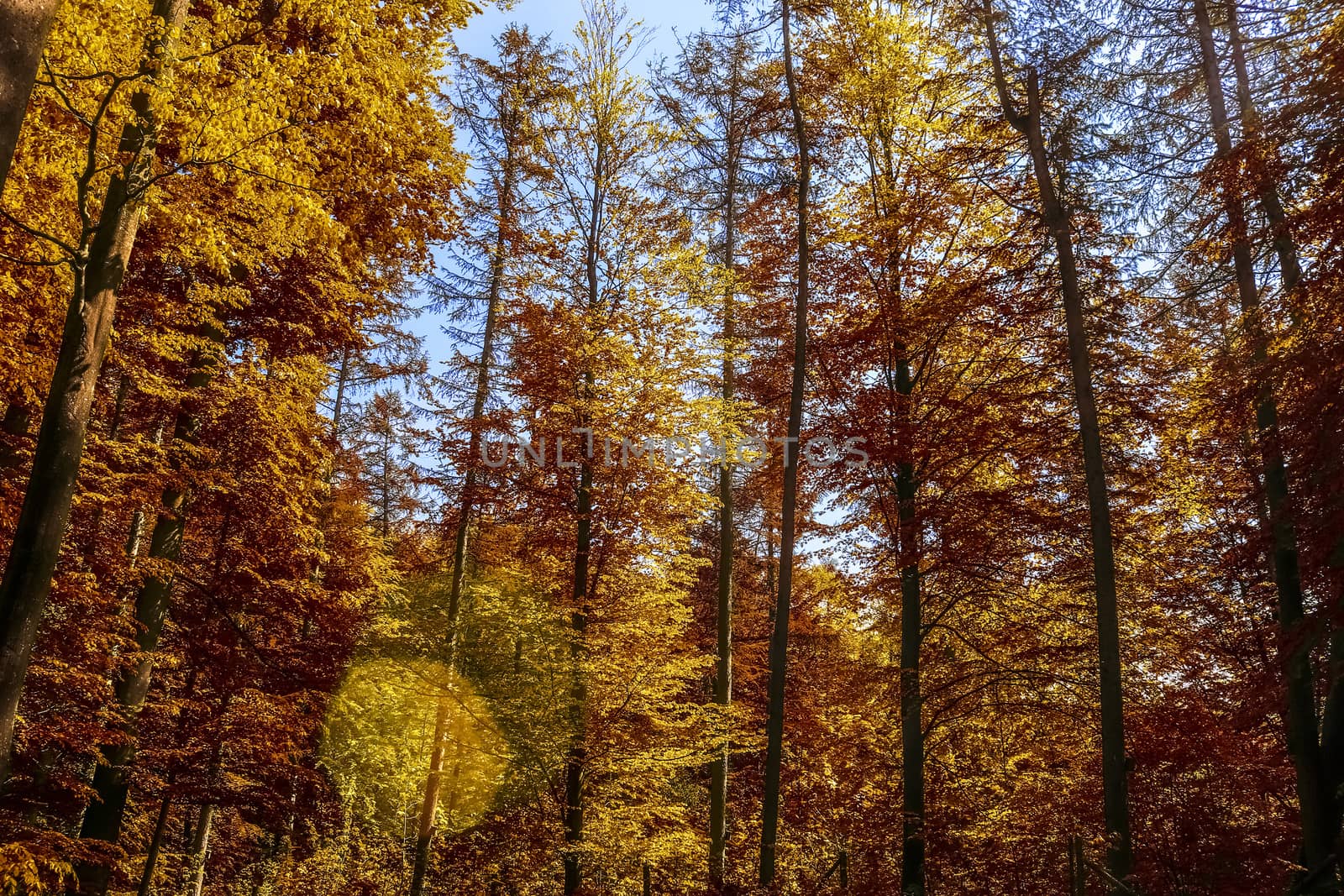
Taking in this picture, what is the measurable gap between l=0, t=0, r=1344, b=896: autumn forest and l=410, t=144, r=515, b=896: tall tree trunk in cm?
15

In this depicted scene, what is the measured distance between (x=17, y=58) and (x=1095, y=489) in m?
9.65

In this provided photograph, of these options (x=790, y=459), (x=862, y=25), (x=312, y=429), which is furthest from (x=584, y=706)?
(x=862, y=25)

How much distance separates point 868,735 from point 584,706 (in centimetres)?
618

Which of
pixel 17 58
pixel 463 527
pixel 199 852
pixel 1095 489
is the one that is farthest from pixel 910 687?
pixel 199 852

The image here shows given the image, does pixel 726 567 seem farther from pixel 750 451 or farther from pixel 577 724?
pixel 577 724

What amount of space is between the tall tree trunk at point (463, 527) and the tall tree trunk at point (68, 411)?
5.78 m

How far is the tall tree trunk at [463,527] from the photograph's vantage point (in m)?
11.1

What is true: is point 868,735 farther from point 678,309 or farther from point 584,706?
point 678,309

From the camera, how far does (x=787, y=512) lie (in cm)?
1038

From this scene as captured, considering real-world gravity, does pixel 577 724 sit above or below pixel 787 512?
below

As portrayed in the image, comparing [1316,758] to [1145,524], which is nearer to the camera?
[1316,758]

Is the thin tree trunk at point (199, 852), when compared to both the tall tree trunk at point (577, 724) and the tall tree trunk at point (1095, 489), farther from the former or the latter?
the tall tree trunk at point (1095, 489)

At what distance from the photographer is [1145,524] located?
11.1 meters

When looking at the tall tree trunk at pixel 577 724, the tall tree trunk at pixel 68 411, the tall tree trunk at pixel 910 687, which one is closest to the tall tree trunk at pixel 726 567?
the tall tree trunk at pixel 577 724
